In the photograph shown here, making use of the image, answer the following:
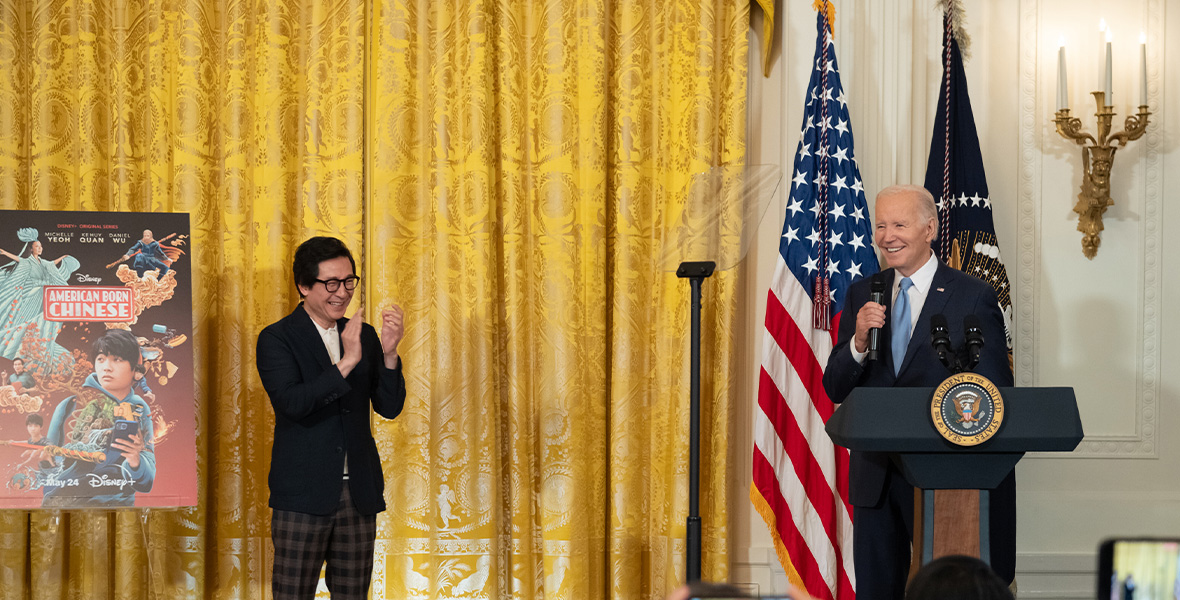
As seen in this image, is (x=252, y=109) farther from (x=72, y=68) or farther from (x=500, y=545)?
(x=500, y=545)

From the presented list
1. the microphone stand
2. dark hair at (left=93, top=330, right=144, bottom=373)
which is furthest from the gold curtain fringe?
dark hair at (left=93, top=330, right=144, bottom=373)

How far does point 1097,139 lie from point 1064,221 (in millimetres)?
373

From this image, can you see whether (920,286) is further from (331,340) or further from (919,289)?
(331,340)

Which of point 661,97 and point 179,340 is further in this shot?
point 661,97

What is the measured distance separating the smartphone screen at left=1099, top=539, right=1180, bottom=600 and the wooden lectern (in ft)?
3.55

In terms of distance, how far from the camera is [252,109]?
13.7 ft

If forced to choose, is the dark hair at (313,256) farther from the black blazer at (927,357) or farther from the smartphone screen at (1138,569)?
the smartphone screen at (1138,569)

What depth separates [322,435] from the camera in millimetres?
2988

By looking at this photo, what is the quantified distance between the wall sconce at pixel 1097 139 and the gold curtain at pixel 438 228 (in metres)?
1.39

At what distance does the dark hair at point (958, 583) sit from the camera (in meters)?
1.19

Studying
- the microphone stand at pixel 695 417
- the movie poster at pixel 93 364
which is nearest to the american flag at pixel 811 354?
the microphone stand at pixel 695 417

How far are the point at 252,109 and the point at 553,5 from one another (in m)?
1.41

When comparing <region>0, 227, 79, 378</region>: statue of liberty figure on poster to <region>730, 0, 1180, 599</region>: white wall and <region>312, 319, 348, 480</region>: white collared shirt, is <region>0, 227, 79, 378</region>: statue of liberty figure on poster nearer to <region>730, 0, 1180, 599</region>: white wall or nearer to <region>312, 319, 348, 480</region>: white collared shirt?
<region>312, 319, 348, 480</region>: white collared shirt

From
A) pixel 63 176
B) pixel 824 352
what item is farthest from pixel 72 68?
pixel 824 352
